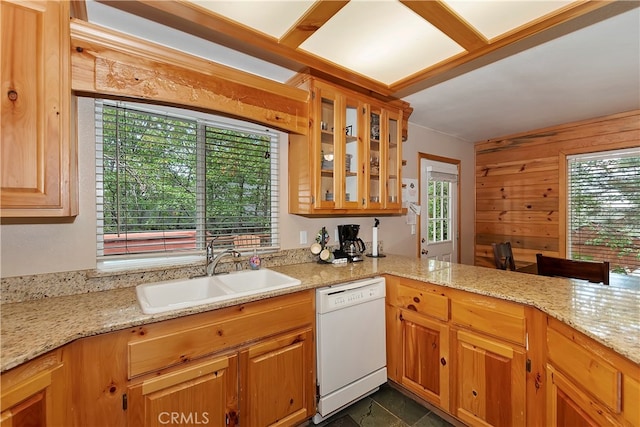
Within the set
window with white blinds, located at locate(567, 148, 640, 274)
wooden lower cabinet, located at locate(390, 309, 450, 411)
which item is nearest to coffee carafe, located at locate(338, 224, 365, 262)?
wooden lower cabinet, located at locate(390, 309, 450, 411)

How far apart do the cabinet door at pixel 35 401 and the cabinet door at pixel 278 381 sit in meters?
0.70

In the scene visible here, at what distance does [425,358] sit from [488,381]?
0.38 metres

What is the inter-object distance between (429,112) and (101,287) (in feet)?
9.95

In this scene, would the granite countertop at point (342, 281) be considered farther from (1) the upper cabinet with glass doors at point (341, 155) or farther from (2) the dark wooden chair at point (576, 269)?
(1) the upper cabinet with glass doors at point (341, 155)

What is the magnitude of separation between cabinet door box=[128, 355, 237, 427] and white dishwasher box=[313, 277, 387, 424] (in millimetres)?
561

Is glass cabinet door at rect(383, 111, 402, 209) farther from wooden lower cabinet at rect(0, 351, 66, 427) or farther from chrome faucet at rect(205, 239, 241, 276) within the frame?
wooden lower cabinet at rect(0, 351, 66, 427)

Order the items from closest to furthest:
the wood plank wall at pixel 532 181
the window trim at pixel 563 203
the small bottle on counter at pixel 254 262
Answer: the small bottle on counter at pixel 254 262 < the wood plank wall at pixel 532 181 < the window trim at pixel 563 203

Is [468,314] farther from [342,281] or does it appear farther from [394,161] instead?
[394,161]

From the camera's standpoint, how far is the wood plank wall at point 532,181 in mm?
2934

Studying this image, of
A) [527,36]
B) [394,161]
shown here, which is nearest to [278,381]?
[394,161]

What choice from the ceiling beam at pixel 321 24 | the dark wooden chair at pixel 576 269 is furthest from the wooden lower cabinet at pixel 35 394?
the dark wooden chair at pixel 576 269

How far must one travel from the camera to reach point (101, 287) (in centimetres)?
154

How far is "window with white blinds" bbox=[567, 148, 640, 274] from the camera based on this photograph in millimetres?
2775

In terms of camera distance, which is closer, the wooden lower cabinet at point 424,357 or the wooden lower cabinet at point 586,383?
the wooden lower cabinet at point 586,383
